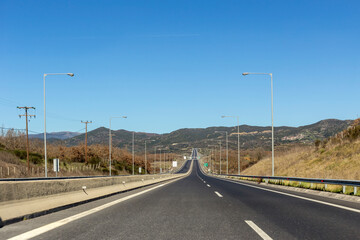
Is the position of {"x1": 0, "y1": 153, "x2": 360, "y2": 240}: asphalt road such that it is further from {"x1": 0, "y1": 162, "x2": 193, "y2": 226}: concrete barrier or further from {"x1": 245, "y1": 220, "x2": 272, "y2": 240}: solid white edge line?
{"x1": 0, "y1": 162, "x2": 193, "y2": 226}: concrete barrier

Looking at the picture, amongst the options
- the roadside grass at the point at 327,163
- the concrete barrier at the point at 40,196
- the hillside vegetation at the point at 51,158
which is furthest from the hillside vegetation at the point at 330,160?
the hillside vegetation at the point at 51,158

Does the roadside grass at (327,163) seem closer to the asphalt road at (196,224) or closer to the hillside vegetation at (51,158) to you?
the asphalt road at (196,224)

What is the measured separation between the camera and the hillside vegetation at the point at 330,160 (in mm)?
30375

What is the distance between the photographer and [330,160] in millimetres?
35625

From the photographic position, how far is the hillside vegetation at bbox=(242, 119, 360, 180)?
30.4 metres

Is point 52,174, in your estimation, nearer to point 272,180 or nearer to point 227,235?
point 272,180

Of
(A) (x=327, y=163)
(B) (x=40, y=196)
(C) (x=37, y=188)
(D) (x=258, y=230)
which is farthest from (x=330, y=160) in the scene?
(C) (x=37, y=188)

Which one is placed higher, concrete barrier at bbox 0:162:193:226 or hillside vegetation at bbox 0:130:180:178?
concrete barrier at bbox 0:162:193:226

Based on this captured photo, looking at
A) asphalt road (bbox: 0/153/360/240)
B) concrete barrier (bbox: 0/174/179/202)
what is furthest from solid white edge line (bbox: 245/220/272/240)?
concrete barrier (bbox: 0/174/179/202)

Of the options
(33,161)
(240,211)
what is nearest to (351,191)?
(240,211)

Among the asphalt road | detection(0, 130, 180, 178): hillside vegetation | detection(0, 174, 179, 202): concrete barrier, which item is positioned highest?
detection(0, 174, 179, 202): concrete barrier

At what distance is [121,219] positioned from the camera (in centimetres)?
841

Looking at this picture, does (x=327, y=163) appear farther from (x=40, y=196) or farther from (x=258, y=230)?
(x=40, y=196)

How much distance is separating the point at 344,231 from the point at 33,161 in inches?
2324
